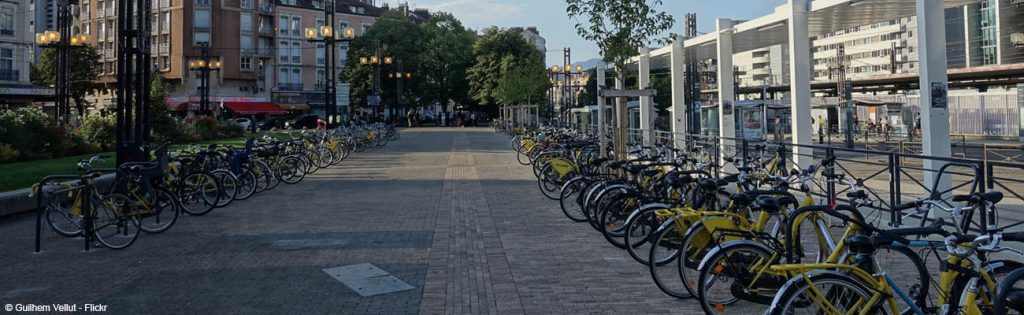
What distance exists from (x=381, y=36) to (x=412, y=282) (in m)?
66.5

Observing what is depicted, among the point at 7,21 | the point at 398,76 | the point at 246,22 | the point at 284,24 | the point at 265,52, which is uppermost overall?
the point at 284,24

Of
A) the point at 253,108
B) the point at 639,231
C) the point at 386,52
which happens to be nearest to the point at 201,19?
the point at 253,108

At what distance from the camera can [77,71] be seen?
57156mm

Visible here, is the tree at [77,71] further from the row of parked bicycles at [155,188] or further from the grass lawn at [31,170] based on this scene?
the row of parked bicycles at [155,188]

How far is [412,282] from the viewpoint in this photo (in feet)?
22.4

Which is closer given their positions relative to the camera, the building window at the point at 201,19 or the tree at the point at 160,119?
the tree at the point at 160,119

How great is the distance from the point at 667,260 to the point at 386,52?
65822mm

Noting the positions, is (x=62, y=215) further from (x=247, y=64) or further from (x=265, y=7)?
(x=265, y=7)

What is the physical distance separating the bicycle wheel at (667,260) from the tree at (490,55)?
6177cm

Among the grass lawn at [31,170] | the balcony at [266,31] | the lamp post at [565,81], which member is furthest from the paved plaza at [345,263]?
the balcony at [266,31]

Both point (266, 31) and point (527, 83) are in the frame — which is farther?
point (266, 31)

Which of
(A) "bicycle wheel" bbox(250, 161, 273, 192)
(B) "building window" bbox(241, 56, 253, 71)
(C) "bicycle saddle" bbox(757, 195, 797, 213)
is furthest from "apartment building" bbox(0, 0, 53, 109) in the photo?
(C) "bicycle saddle" bbox(757, 195, 797, 213)

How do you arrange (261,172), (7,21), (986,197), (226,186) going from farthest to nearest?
(7,21)
(261,172)
(226,186)
(986,197)

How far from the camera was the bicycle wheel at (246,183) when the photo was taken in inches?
532
